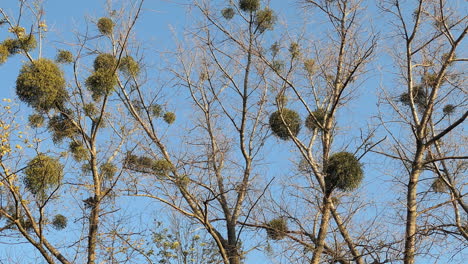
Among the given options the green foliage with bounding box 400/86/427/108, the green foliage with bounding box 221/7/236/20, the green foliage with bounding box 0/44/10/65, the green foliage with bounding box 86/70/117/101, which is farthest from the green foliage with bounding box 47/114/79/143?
the green foliage with bounding box 400/86/427/108

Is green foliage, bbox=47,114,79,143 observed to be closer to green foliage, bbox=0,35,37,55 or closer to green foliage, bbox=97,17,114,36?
green foliage, bbox=0,35,37,55

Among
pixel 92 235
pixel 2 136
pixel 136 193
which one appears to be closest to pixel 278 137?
pixel 136 193

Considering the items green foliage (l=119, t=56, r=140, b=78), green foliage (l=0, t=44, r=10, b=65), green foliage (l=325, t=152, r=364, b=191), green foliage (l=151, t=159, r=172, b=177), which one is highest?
green foliage (l=119, t=56, r=140, b=78)

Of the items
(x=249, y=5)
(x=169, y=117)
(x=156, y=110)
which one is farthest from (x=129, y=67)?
(x=249, y=5)

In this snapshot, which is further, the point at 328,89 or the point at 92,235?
the point at 328,89

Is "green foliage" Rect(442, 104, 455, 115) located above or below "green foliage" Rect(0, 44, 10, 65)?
below

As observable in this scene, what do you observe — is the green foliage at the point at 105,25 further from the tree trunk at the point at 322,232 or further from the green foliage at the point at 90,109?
the tree trunk at the point at 322,232

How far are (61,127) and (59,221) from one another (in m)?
1.37

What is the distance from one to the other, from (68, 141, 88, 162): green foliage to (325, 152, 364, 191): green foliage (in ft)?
11.1

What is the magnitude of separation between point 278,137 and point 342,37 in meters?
1.77

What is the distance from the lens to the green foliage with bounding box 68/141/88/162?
855cm

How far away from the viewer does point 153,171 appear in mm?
8430

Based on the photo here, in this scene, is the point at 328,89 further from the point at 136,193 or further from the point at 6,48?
the point at 6,48

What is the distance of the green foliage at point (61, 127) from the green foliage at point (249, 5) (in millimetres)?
2991
